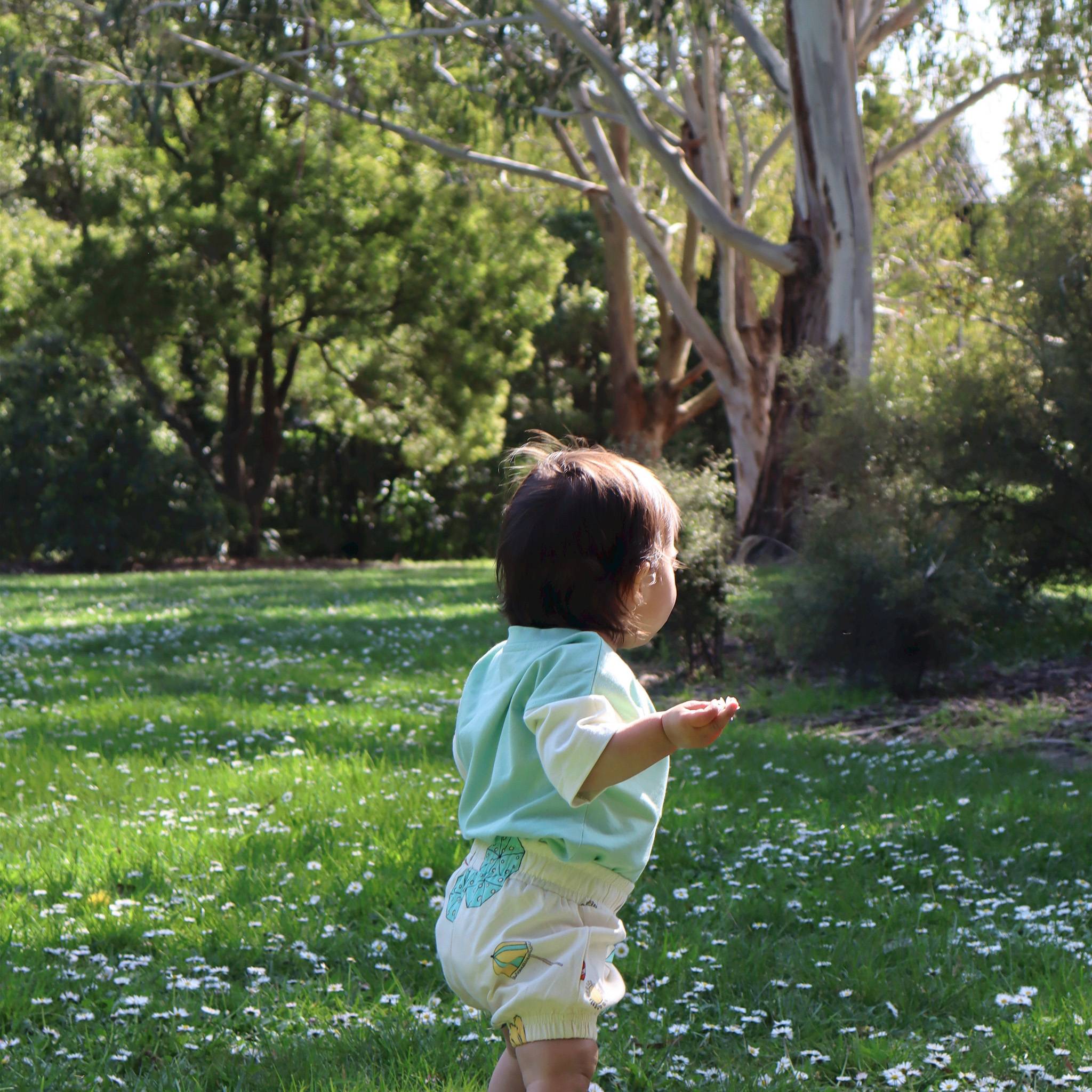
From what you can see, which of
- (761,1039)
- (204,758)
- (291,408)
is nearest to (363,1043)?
(761,1039)

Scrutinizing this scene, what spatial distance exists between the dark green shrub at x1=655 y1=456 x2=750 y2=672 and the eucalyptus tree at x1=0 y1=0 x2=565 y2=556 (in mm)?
13067

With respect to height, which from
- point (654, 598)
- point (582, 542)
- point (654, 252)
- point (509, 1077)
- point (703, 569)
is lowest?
point (509, 1077)

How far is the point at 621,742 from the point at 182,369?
25.7 meters

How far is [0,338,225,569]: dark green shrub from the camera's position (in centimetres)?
2123

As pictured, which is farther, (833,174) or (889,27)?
(889,27)

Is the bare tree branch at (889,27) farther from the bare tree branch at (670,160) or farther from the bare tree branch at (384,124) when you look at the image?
the bare tree branch at (384,124)

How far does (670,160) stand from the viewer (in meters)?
12.8

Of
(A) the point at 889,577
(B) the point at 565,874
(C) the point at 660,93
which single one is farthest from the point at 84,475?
(B) the point at 565,874

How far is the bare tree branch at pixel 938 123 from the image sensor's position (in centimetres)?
1472

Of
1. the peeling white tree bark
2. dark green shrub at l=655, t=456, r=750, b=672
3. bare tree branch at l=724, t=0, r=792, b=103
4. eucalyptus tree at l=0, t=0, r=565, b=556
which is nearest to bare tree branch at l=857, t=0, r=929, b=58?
bare tree branch at l=724, t=0, r=792, b=103

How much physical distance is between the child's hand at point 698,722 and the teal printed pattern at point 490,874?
0.43 m

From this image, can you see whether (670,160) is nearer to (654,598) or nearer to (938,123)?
(938,123)

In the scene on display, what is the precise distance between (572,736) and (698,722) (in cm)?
23

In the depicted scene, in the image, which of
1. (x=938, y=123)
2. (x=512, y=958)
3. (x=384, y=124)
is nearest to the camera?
(x=512, y=958)
